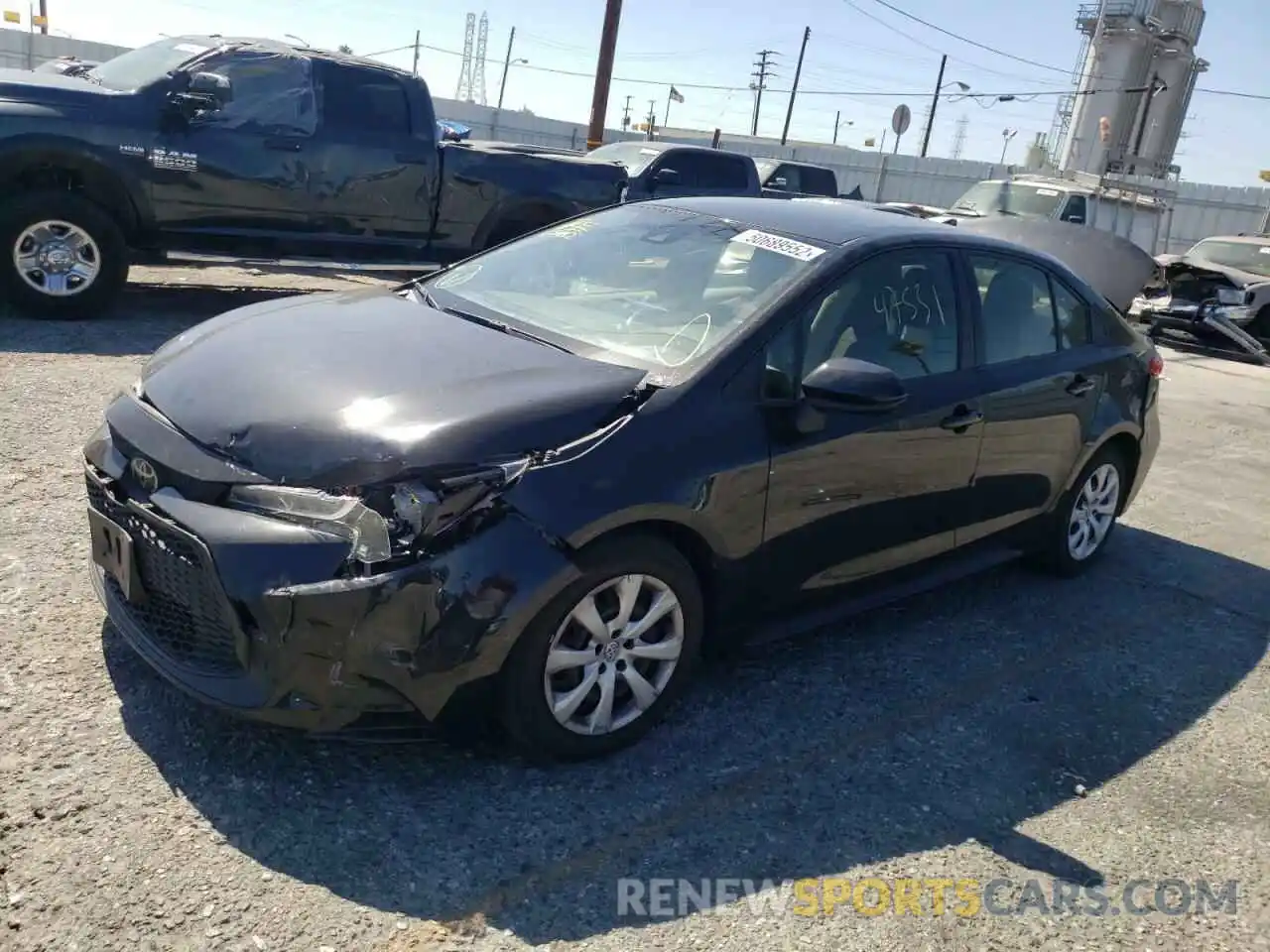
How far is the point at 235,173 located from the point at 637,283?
17.9 feet

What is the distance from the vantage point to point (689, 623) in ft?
10.8

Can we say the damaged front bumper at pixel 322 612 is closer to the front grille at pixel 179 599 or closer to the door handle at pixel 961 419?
the front grille at pixel 179 599

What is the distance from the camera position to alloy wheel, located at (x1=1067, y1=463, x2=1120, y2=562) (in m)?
5.17

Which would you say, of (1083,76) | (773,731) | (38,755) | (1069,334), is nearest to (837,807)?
(773,731)

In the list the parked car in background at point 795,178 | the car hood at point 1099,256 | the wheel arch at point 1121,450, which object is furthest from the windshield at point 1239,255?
the wheel arch at point 1121,450

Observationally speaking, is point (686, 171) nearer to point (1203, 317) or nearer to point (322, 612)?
point (1203, 317)

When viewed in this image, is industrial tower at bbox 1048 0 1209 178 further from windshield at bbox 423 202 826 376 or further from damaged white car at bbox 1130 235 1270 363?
windshield at bbox 423 202 826 376

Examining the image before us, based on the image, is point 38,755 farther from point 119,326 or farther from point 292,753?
point 119,326

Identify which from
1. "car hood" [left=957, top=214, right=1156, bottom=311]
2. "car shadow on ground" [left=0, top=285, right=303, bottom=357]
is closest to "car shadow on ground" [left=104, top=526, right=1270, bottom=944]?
"car shadow on ground" [left=0, top=285, right=303, bottom=357]

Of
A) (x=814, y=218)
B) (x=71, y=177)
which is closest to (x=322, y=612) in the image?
(x=814, y=218)

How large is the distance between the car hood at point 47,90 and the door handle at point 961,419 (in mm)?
6639

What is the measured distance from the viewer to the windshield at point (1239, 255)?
15.7 meters

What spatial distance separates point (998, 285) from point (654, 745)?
2479 millimetres

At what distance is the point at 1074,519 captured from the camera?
516 cm
